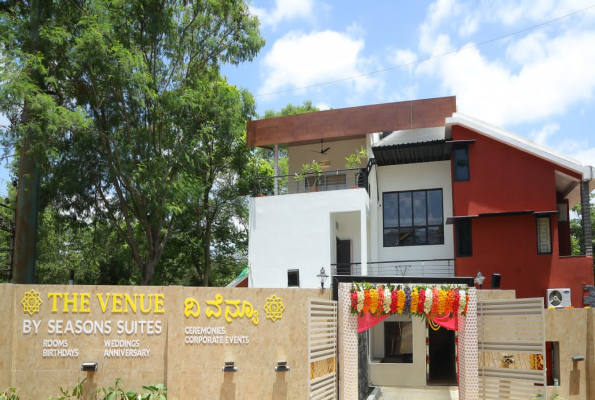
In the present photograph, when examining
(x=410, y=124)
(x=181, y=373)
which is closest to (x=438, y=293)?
(x=181, y=373)

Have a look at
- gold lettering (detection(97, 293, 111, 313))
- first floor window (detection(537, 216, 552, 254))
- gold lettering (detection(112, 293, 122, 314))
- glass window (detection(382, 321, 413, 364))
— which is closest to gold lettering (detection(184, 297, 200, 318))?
gold lettering (detection(112, 293, 122, 314))

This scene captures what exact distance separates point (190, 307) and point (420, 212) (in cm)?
963

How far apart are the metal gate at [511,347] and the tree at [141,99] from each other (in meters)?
10.3

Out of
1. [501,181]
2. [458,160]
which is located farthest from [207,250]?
[501,181]

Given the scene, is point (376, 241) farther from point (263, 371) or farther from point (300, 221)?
point (263, 371)

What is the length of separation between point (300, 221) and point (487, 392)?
7344mm

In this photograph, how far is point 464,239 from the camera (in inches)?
677

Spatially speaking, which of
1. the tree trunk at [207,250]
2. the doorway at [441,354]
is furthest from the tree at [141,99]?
the doorway at [441,354]

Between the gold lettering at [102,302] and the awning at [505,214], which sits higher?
the awning at [505,214]

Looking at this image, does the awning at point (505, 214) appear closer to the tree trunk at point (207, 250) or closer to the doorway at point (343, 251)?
the doorway at point (343, 251)

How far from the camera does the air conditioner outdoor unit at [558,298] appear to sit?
15.8 meters

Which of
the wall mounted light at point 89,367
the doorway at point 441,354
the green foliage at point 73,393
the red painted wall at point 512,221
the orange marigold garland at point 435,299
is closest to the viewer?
the green foliage at point 73,393

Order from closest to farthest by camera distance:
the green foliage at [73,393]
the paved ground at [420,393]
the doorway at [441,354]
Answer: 1. the green foliage at [73,393]
2. the paved ground at [420,393]
3. the doorway at [441,354]

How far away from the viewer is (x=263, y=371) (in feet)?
38.3
